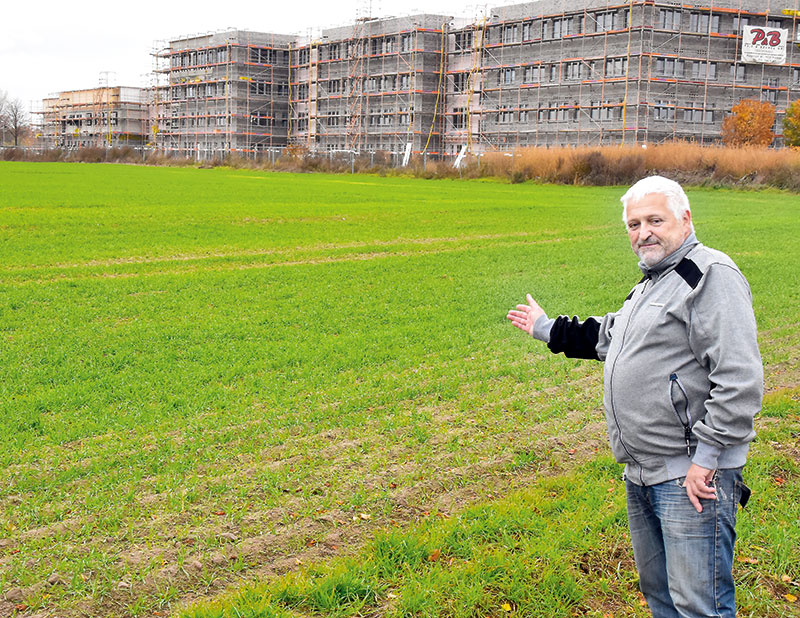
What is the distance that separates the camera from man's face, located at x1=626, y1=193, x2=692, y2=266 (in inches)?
143

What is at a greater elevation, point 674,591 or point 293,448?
point 674,591

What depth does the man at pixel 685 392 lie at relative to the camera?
3416 mm

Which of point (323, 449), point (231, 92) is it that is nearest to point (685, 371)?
point (323, 449)

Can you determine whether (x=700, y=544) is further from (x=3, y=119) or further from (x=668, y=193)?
(x=3, y=119)

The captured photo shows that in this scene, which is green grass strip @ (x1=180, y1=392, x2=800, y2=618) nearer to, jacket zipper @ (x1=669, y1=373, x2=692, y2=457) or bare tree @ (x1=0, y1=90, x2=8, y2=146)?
jacket zipper @ (x1=669, y1=373, x2=692, y2=457)

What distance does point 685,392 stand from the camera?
354 centimetres

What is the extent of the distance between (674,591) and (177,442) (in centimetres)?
465

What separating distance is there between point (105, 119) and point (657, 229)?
5441 inches

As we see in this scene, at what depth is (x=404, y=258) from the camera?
776 inches

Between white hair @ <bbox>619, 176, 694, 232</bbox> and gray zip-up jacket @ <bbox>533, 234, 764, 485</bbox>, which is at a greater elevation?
white hair @ <bbox>619, 176, 694, 232</bbox>

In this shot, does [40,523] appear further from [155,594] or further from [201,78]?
[201,78]

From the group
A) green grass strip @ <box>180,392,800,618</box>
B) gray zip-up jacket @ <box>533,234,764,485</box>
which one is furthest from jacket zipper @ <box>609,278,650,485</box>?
green grass strip @ <box>180,392,800,618</box>

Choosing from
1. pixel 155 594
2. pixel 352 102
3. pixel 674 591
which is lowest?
pixel 155 594

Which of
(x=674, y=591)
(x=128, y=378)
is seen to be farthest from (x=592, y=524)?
(x=128, y=378)
